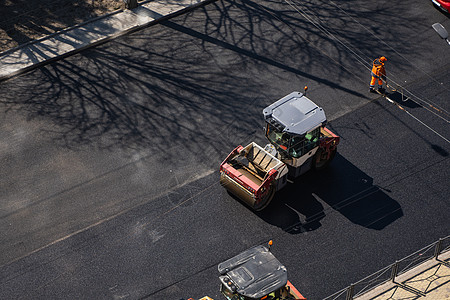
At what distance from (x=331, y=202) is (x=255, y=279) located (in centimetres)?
549

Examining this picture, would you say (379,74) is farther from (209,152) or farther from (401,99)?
(209,152)

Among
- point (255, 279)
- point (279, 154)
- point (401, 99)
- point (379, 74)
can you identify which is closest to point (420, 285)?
point (255, 279)

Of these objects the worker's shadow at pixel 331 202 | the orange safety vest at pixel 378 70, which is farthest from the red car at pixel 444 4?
the worker's shadow at pixel 331 202

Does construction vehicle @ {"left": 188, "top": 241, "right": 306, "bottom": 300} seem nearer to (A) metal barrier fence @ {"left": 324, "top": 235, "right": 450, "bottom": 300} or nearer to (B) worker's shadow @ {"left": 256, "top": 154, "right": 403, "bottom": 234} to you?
(A) metal barrier fence @ {"left": 324, "top": 235, "right": 450, "bottom": 300}

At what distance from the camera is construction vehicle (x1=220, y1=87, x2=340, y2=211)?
20.7m

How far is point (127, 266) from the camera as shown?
1941 cm

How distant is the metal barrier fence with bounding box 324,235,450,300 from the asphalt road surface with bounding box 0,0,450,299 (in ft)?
1.17

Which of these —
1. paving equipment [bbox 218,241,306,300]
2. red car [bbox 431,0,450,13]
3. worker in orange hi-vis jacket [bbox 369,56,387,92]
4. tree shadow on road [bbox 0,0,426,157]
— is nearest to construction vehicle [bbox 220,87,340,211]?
tree shadow on road [bbox 0,0,426,157]

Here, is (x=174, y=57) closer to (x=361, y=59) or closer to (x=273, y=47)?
(x=273, y=47)

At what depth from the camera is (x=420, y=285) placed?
18766 mm

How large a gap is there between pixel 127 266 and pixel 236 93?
927 cm

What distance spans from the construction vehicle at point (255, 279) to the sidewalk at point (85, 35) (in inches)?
560

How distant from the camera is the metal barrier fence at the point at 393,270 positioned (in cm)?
1819

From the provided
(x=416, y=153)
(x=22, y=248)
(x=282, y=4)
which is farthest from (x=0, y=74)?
(x=416, y=153)
